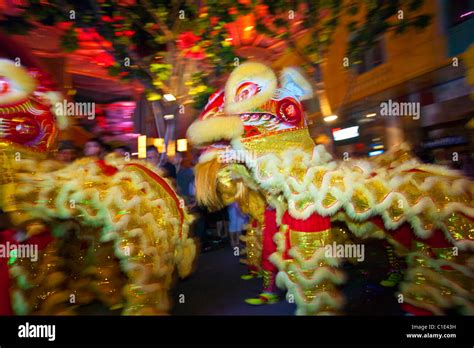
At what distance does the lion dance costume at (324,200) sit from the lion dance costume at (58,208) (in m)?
0.55

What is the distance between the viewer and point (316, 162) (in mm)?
2016

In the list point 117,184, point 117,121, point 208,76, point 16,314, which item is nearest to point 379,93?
point 208,76

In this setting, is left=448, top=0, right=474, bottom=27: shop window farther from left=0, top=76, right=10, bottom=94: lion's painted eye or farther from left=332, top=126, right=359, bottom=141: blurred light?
left=0, top=76, right=10, bottom=94: lion's painted eye

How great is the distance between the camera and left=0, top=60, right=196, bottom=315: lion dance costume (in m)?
1.76

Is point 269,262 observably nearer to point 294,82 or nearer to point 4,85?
point 294,82

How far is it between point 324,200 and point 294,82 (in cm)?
85

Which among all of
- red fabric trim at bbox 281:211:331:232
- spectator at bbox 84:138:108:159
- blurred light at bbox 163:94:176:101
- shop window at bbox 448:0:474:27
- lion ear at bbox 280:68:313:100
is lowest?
red fabric trim at bbox 281:211:331:232

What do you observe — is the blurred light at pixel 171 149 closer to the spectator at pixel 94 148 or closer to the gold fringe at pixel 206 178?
the spectator at pixel 94 148

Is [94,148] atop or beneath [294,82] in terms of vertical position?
beneath

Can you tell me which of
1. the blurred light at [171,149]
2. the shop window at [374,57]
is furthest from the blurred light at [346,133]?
the blurred light at [171,149]

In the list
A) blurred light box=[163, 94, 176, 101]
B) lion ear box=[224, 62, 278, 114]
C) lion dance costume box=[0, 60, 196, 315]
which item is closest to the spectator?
lion dance costume box=[0, 60, 196, 315]

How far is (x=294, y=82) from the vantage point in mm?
2256

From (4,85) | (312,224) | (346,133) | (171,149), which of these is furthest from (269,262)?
(346,133)

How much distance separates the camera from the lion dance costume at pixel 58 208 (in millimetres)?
1758
